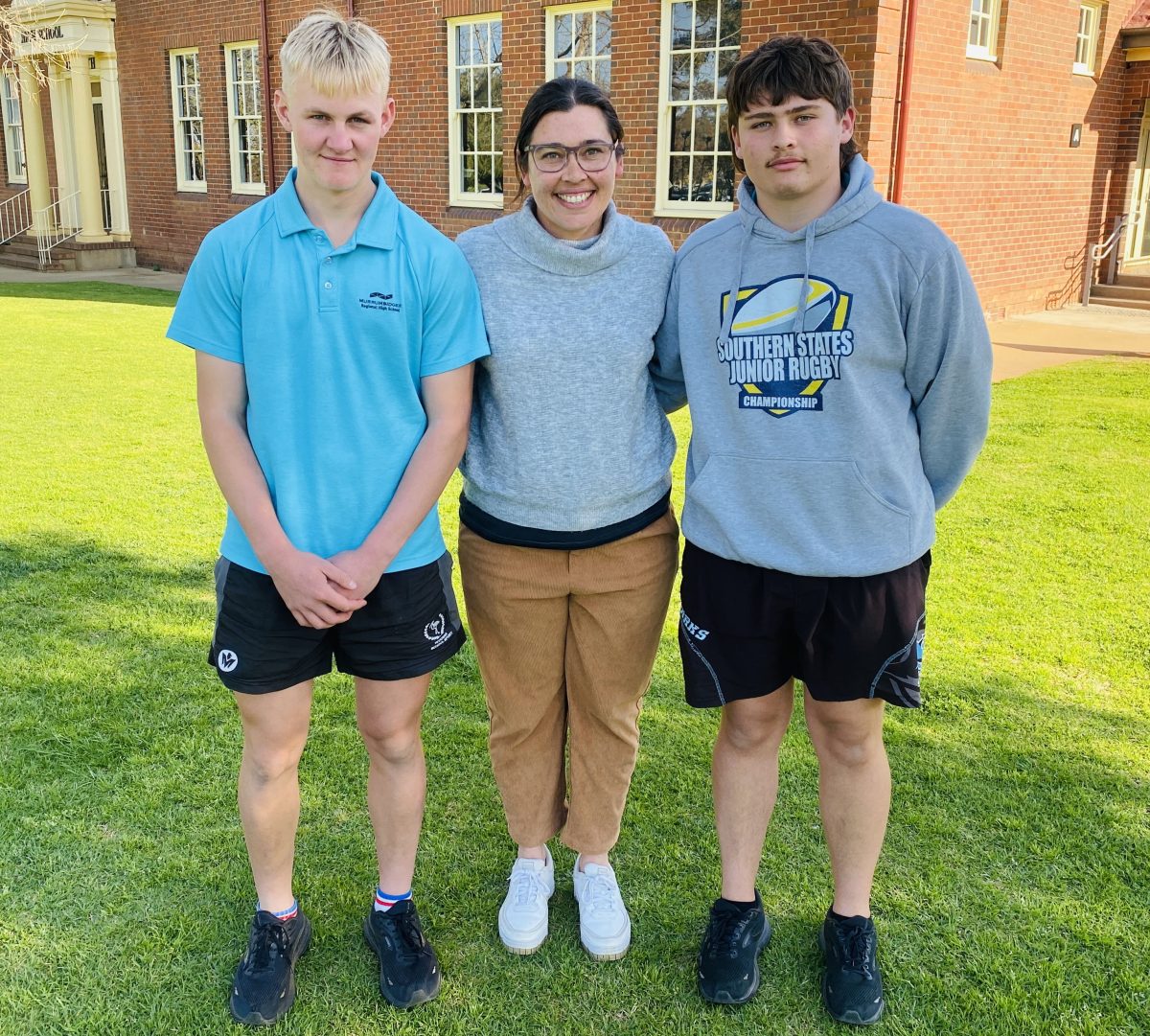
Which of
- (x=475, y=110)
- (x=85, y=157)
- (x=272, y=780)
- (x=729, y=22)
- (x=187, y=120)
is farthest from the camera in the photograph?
(x=85, y=157)

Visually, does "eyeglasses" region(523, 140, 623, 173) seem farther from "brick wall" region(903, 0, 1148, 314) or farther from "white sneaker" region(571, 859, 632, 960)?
"brick wall" region(903, 0, 1148, 314)

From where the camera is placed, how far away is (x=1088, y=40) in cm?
1356

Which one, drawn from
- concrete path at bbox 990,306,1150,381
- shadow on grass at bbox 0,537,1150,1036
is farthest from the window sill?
shadow on grass at bbox 0,537,1150,1036

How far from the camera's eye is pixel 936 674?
12.7 ft

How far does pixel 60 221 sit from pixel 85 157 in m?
1.68

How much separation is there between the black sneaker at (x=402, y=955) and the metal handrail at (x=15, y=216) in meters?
21.8

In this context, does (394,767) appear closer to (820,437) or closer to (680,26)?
(820,437)

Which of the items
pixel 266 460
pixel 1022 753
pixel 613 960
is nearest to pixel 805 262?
pixel 266 460

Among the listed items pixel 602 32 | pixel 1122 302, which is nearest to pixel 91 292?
pixel 602 32

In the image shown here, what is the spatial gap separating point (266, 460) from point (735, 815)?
129cm

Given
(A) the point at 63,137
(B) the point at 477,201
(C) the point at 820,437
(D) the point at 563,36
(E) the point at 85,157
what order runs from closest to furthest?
(C) the point at 820,437 < (D) the point at 563,36 < (B) the point at 477,201 < (E) the point at 85,157 < (A) the point at 63,137

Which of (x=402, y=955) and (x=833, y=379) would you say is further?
(x=402, y=955)

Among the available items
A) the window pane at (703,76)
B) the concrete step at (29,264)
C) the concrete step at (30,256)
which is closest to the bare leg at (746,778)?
the window pane at (703,76)

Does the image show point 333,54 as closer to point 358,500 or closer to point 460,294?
point 460,294
